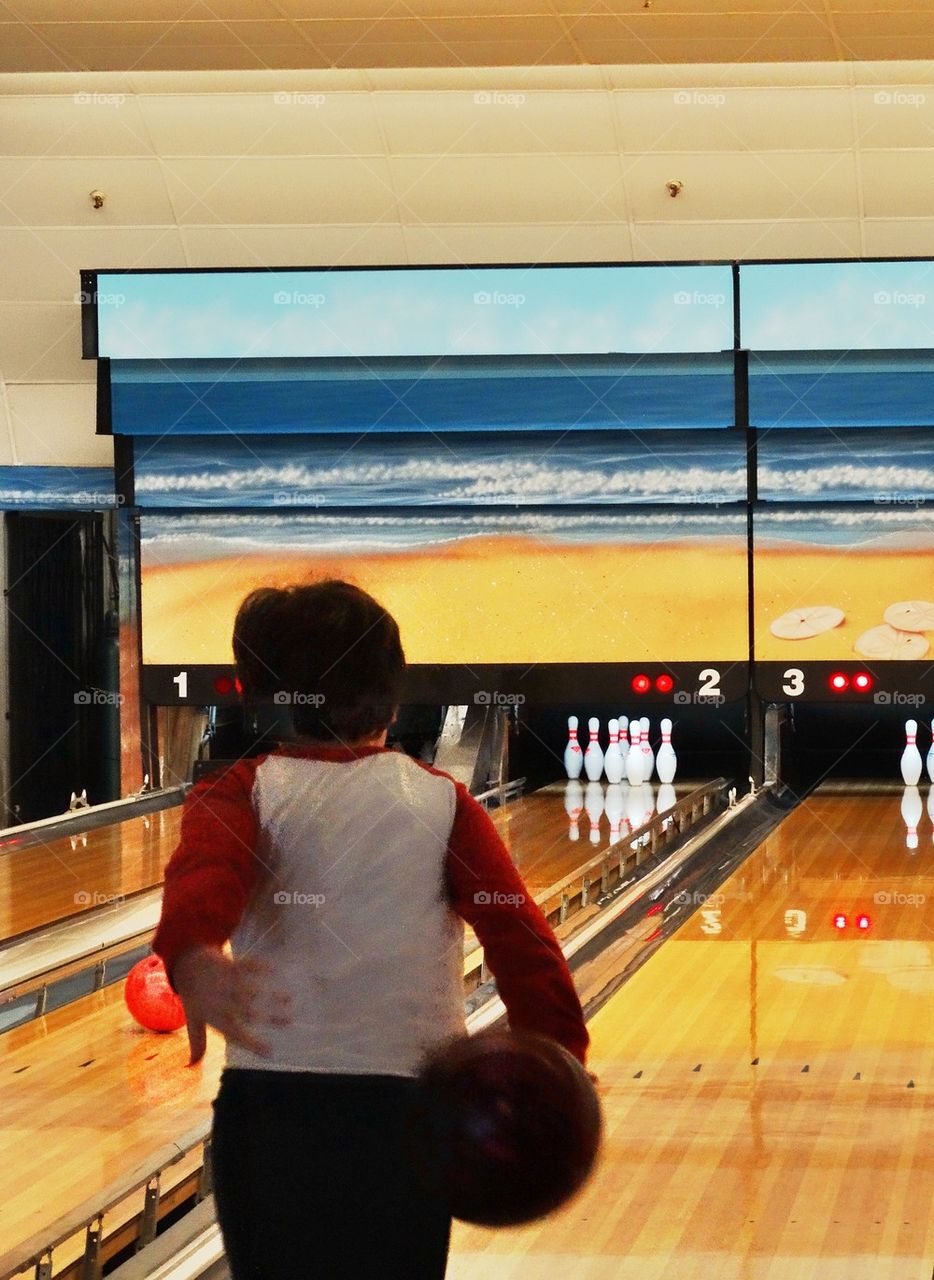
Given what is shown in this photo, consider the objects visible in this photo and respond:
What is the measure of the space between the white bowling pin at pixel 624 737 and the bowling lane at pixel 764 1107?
235 centimetres

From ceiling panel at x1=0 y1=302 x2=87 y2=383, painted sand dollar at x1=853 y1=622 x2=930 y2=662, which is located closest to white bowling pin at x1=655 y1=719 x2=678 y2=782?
painted sand dollar at x1=853 y1=622 x2=930 y2=662

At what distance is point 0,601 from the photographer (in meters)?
7.11

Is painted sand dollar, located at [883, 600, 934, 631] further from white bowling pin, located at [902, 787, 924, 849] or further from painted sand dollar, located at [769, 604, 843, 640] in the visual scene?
white bowling pin, located at [902, 787, 924, 849]

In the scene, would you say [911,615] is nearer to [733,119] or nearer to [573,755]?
[573,755]

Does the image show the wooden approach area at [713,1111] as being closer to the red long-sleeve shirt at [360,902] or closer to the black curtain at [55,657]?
the red long-sleeve shirt at [360,902]

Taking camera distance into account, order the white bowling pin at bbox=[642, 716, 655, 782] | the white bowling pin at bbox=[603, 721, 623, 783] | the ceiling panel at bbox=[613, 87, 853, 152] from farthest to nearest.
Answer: the white bowling pin at bbox=[603, 721, 623, 783] → the white bowling pin at bbox=[642, 716, 655, 782] → the ceiling panel at bbox=[613, 87, 853, 152]

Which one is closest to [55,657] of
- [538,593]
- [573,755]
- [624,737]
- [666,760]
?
[538,593]

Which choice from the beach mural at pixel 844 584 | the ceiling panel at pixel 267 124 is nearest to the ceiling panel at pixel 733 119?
the ceiling panel at pixel 267 124

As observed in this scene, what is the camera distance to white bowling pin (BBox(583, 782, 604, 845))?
20.3ft

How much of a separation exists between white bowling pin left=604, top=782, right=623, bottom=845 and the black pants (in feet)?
14.4

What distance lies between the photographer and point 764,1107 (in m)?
3.04

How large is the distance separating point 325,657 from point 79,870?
4346 mm

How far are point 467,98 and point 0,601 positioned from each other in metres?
2.92

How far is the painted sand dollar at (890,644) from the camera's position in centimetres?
691
